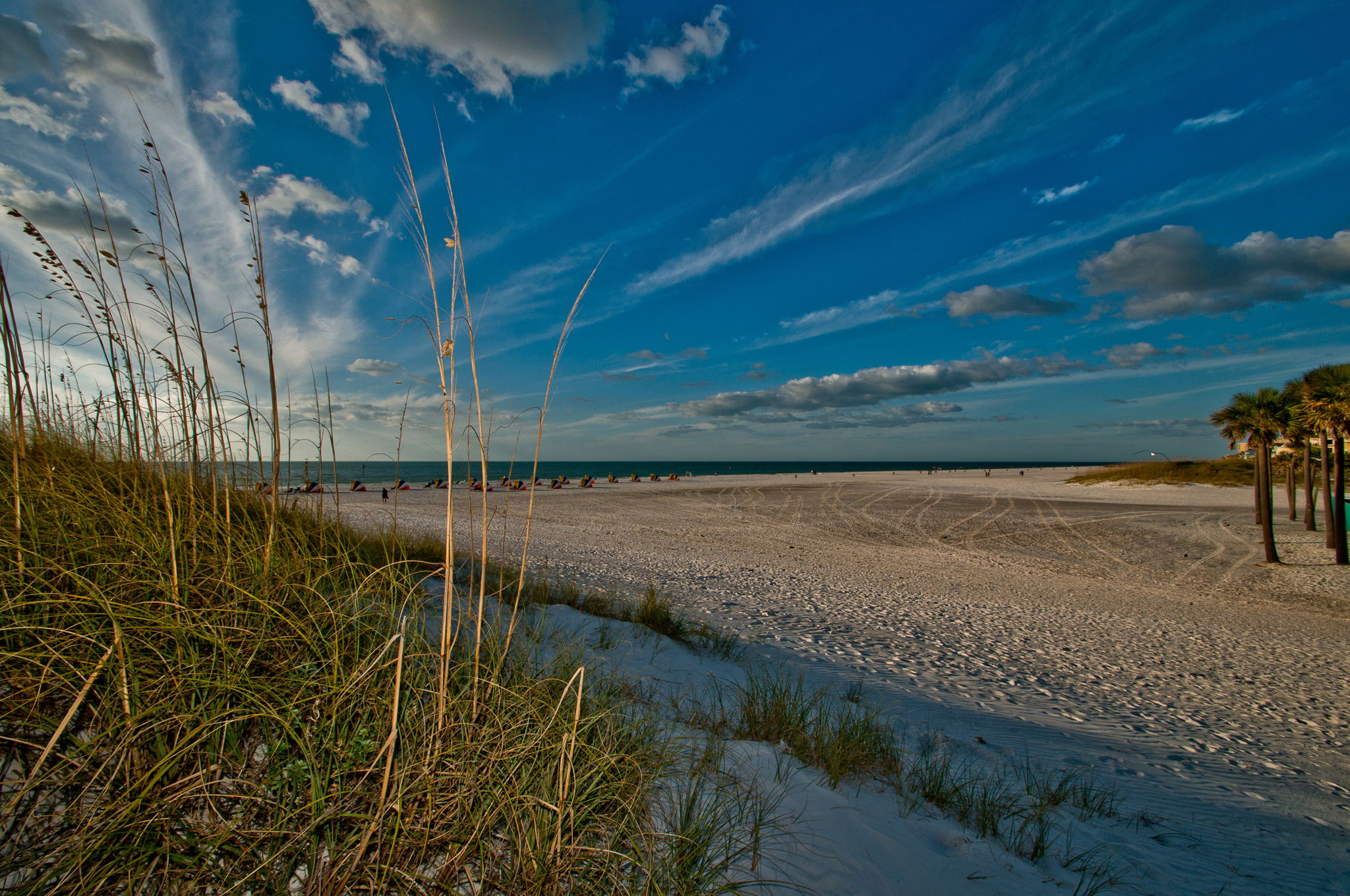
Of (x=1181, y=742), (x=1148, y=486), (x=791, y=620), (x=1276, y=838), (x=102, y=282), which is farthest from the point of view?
(x=1148, y=486)

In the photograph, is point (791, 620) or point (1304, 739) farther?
point (791, 620)

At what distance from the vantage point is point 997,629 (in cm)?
681

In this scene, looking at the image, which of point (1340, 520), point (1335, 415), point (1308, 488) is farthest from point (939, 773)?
point (1308, 488)

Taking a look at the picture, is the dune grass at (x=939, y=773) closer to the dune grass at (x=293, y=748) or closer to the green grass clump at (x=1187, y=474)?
the dune grass at (x=293, y=748)

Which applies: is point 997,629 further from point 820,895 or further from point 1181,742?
point 820,895

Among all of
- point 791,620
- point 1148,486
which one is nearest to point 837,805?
point 791,620

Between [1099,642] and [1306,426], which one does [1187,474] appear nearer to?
[1306,426]

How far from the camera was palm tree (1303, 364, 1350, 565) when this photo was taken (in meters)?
10.9

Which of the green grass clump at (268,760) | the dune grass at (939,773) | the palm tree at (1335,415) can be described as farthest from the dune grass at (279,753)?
the palm tree at (1335,415)

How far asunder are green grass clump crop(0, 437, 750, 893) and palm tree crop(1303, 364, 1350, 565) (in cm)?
1629

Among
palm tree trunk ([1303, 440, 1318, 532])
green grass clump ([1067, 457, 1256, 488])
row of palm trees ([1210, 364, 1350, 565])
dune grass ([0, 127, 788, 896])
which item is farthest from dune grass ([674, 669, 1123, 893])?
green grass clump ([1067, 457, 1256, 488])

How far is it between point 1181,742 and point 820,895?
4.34 metres

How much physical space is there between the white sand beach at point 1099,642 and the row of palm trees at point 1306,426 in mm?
971

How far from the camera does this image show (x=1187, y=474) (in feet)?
111
